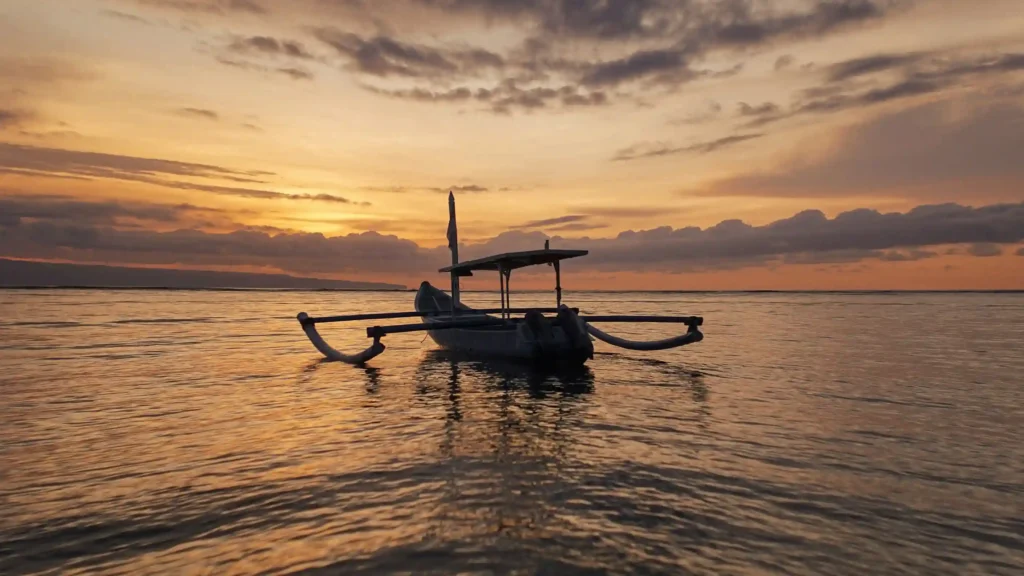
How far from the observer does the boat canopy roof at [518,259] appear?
18844 millimetres

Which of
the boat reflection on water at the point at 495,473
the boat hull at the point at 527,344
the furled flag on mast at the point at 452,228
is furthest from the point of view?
the furled flag on mast at the point at 452,228

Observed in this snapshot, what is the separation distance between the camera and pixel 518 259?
20.4 meters

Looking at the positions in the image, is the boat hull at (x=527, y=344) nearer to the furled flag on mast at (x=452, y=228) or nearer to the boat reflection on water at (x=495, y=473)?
the boat reflection on water at (x=495, y=473)

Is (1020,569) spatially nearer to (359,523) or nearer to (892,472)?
(892,472)

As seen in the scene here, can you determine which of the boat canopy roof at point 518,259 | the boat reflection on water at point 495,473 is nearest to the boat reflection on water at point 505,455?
the boat reflection on water at point 495,473

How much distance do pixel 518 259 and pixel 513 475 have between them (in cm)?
1287

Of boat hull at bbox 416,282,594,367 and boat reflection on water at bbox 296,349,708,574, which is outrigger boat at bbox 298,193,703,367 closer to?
boat hull at bbox 416,282,594,367

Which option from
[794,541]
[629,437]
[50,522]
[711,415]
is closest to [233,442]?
[50,522]

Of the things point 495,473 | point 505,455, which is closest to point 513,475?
point 495,473

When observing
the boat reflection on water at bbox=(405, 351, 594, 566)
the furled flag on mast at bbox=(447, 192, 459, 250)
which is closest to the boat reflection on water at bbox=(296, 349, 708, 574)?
the boat reflection on water at bbox=(405, 351, 594, 566)

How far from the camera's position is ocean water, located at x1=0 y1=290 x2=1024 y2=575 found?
5523 mm

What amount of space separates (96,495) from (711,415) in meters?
11.4

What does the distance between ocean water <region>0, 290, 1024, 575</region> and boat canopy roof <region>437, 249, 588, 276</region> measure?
4418 mm

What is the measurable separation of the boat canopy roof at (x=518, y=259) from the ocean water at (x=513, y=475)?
14.5ft
